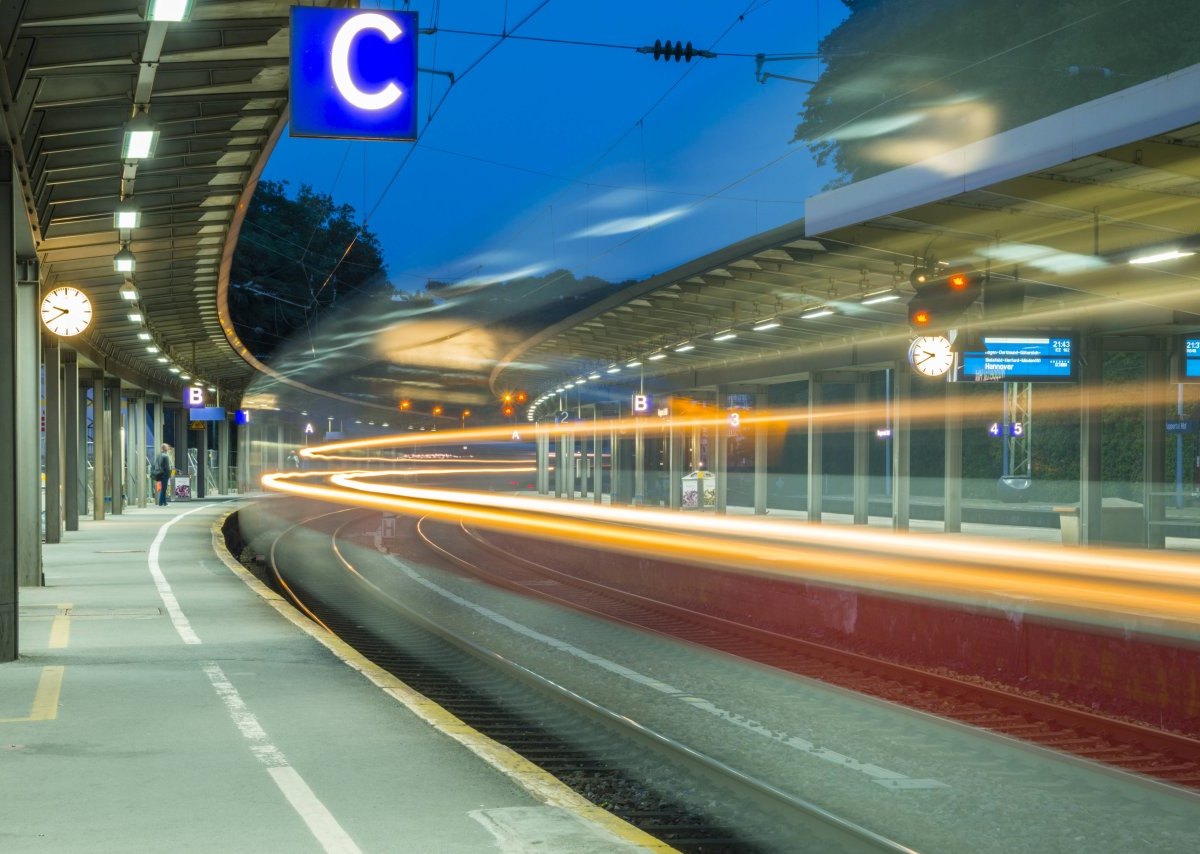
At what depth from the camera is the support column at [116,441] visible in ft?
113

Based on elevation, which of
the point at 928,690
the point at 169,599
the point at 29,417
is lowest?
the point at 928,690

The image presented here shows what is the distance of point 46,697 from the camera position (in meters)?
9.23

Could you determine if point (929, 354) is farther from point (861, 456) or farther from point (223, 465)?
point (223, 465)

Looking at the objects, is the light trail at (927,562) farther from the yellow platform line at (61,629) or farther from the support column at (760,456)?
the yellow platform line at (61,629)

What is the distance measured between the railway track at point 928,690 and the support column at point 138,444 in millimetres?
22359

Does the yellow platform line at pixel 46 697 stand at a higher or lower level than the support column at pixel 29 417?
lower

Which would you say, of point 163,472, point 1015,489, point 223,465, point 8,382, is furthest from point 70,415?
point 223,465

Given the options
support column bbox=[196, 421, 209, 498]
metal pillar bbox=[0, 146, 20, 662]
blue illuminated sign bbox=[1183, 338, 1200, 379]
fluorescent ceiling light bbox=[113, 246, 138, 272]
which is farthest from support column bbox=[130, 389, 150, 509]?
metal pillar bbox=[0, 146, 20, 662]

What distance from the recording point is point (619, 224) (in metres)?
121

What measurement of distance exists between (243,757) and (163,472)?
36.0m

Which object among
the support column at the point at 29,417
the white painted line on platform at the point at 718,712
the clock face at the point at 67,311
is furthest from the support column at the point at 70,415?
the white painted line on platform at the point at 718,712

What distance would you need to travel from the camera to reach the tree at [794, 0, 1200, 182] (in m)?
38.4

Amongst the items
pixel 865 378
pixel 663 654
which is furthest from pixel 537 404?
pixel 663 654

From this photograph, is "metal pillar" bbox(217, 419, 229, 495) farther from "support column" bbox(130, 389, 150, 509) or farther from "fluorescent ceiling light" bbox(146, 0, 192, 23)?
"fluorescent ceiling light" bbox(146, 0, 192, 23)
